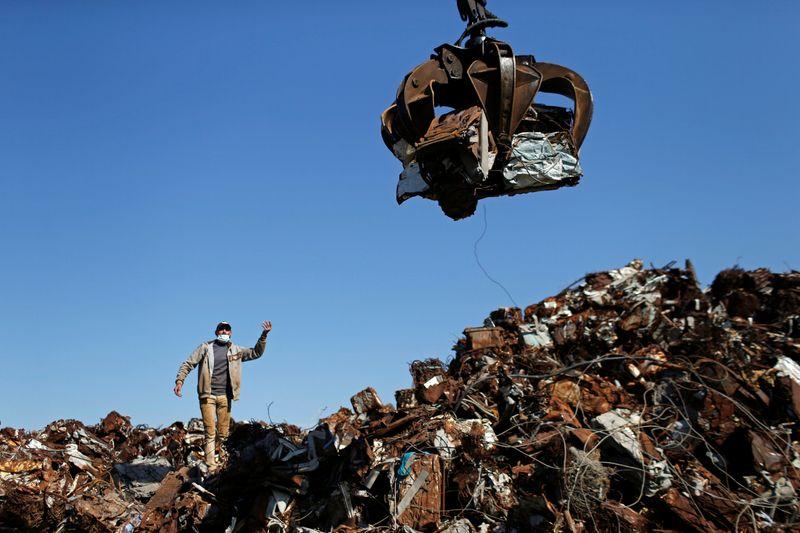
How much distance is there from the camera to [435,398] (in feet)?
24.8

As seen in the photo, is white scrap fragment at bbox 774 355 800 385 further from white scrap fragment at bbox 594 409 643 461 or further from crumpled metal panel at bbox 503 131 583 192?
crumpled metal panel at bbox 503 131 583 192

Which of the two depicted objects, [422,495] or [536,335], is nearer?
[422,495]

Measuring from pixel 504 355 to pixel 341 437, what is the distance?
102 inches

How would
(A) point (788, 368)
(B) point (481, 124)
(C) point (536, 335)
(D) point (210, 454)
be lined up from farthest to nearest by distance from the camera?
1. (C) point (536, 335)
2. (D) point (210, 454)
3. (A) point (788, 368)
4. (B) point (481, 124)

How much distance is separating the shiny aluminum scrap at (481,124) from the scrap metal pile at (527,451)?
2.57m

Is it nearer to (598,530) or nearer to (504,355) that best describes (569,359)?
(504,355)

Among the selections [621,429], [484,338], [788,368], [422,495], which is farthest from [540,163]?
[788,368]

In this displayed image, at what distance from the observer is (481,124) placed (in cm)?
507

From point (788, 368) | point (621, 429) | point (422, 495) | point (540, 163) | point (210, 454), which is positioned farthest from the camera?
point (210, 454)

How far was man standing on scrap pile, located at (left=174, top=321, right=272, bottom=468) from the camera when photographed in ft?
24.2

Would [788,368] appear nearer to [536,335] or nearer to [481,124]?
[536,335]

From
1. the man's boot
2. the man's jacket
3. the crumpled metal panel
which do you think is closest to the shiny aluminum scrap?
the crumpled metal panel

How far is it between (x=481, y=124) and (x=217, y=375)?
14.1 ft

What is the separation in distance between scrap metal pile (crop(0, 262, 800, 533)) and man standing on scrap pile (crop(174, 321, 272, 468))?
1.45 ft
